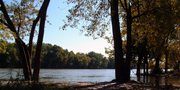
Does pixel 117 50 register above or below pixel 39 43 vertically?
below

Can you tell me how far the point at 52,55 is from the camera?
384ft

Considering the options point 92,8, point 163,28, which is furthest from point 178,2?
point 92,8

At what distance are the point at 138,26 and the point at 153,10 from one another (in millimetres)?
4574

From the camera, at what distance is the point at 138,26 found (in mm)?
18703

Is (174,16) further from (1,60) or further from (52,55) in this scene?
(52,55)

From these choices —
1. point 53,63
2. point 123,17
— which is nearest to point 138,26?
point 123,17

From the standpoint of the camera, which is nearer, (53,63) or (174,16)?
(174,16)

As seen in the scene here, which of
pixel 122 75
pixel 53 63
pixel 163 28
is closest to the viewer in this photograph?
pixel 122 75

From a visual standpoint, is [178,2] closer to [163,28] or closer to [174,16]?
[174,16]

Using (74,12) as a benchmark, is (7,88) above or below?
below

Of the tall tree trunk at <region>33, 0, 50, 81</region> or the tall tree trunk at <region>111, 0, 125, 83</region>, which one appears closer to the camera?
the tall tree trunk at <region>33, 0, 50, 81</region>

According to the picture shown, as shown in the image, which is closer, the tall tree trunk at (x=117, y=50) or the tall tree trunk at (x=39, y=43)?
the tall tree trunk at (x=39, y=43)

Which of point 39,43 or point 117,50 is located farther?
point 117,50

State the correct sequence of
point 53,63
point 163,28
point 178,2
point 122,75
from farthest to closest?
point 53,63 → point 163,28 → point 178,2 → point 122,75
